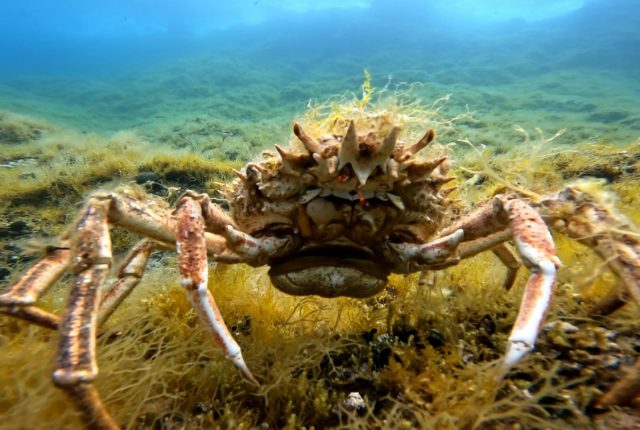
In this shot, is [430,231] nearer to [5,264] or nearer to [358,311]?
[358,311]

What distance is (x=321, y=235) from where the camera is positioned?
2766mm

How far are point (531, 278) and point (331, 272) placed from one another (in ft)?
4.22

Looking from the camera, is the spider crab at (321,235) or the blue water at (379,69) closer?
the spider crab at (321,235)

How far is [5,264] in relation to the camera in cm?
590

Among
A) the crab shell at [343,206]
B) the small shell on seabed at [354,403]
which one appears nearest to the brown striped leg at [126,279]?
the crab shell at [343,206]

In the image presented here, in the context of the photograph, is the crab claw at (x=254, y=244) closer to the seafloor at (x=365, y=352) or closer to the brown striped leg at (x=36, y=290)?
the seafloor at (x=365, y=352)

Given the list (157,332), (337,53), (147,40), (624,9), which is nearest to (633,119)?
(157,332)

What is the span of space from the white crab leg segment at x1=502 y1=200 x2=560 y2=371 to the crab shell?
0.67 metres

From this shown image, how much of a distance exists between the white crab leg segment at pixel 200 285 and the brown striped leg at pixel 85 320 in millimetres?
440

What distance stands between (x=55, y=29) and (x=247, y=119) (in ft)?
468

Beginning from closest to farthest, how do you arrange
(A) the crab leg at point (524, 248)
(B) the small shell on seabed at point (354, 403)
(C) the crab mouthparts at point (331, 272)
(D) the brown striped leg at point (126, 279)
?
(A) the crab leg at point (524, 248)
(B) the small shell on seabed at point (354, 403)
(C) the crab mouthparts at point (331, 272)
(D) the brown striped leg at point (126, 279)

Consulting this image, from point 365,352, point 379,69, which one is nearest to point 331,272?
point 365,352

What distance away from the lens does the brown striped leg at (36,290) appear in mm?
2061

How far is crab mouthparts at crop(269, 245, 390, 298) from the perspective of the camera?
9.12 ft
